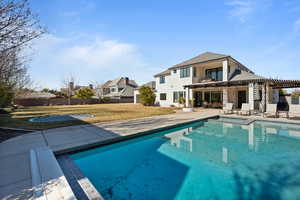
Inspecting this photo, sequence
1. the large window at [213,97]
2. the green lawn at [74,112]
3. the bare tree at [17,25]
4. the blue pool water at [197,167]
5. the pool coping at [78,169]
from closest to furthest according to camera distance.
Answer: the pool coping at [78,169]
the blue pool water at [197,167]
the bare tree at [17,25]
the green lawn at [74,112]
the large window at [213,97]

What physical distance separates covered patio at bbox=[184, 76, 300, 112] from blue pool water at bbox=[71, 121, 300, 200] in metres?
7.38

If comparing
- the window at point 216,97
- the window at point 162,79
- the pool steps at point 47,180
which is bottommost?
the pool steps at point 47,180

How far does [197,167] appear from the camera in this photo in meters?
4.89

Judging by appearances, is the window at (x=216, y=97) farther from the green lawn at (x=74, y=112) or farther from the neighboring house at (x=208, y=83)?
the green lawn at (x=74, y=112)

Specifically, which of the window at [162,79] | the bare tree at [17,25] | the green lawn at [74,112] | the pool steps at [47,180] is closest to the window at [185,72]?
the window at [162,79]

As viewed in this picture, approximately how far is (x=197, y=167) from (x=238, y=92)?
18305 mm

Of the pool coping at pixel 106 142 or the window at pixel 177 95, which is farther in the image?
the window at pixel 177 95

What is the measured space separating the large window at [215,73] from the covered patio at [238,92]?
1.39 metres

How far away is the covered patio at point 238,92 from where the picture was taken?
14.3 m

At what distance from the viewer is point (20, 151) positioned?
4879 mm

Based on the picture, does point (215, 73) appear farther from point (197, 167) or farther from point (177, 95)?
point (197, 167)

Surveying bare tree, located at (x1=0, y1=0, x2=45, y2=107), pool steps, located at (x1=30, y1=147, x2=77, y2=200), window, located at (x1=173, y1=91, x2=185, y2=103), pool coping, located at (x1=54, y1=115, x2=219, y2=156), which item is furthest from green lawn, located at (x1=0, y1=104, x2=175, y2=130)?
pool steps, located at (x1=30, y1=147, x2=77, y2=200)

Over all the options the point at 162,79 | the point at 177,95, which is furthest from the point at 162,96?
the point at 177,95

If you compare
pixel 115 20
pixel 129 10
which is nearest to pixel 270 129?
pixel 129 10
